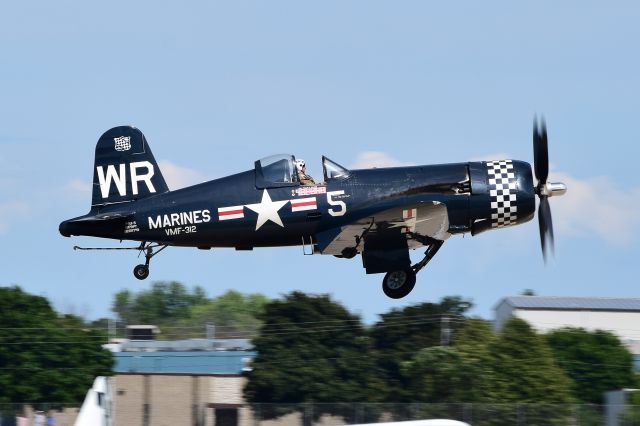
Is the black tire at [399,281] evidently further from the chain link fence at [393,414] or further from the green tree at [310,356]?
the green tree at [310,356]

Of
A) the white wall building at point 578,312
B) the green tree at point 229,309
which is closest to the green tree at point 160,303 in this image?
the green tree at point 229,309

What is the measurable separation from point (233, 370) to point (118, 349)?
20.2 feet

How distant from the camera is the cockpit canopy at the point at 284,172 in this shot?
19422 mm

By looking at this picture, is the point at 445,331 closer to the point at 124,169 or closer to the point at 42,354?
the point at 42,354

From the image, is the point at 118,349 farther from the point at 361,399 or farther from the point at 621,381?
the point at 621,381

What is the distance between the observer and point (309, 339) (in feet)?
129

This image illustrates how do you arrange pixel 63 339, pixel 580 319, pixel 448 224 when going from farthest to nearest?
pixel 580 319
pixel 63 339
pixel 448 224

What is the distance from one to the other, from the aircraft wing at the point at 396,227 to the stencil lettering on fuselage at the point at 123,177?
3.30 m

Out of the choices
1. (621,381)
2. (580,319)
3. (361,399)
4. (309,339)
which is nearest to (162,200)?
(361,399)

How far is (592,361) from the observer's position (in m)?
40.9

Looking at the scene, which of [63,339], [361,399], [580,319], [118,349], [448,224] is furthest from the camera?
[580,319]

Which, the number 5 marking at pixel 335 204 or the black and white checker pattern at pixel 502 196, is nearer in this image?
the number 5 marking at pixel 335 204

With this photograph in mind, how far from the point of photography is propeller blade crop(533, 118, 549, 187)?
20188 millimetres

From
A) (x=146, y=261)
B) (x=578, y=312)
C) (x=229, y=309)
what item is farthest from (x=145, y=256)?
(x=229, y=309)
